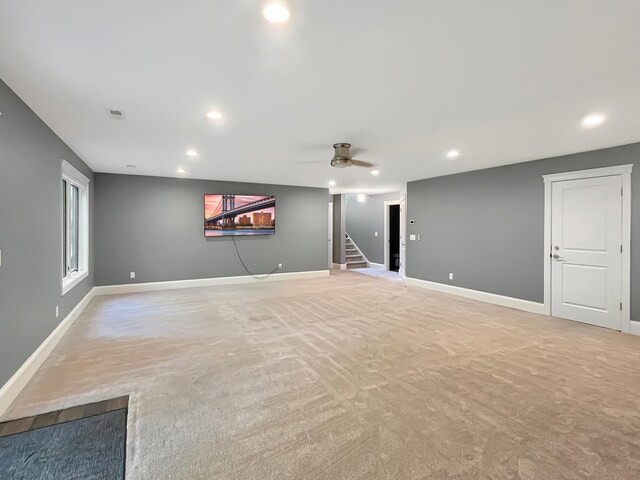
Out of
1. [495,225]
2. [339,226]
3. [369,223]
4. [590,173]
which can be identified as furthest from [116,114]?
[369,223]

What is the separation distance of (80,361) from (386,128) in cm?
392

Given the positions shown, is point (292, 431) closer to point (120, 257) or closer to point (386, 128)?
point (386, 128)

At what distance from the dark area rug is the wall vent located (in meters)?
2.57

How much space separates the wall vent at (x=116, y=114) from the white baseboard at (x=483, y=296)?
5914mm

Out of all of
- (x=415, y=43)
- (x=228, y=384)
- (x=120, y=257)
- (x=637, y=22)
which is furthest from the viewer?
(x=120, y=257)

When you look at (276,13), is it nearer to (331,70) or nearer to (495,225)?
(331,70)

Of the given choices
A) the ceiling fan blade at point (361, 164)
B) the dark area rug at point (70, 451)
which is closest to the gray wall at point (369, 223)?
the ceiling fan blade at point (361, 164)

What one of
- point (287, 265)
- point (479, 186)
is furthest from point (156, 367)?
point (479, 186)

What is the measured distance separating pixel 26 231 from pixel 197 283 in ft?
14.1

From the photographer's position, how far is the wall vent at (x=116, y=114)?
2927mm

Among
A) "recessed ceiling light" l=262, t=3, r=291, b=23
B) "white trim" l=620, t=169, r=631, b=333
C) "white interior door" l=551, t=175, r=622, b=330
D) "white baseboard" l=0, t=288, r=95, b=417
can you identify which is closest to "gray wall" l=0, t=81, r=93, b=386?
"white baseboard" l=0, t=288, r=95, b=417

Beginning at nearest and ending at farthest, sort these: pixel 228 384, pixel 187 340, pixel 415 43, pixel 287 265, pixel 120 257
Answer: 1. pixel 415 43
2. pixel 228 384
3. pixel 187 340
4. pixel 120 257
5. pixel 287 265

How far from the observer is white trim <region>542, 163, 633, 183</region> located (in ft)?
13.2

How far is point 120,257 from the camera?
6.28m
